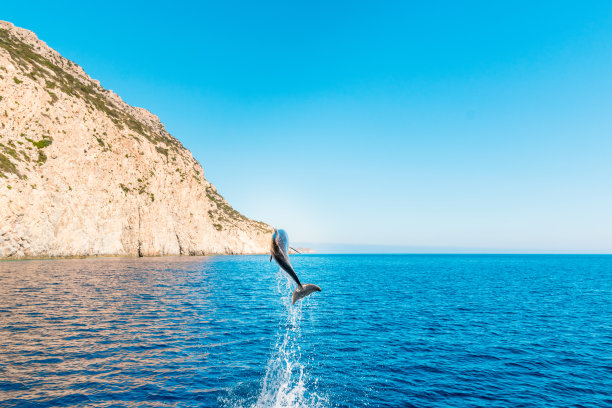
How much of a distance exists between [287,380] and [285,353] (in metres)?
4.20

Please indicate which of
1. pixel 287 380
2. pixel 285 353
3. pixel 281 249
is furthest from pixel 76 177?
pixel 281 249

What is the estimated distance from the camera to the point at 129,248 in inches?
3976

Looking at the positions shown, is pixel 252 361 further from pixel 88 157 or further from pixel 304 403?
pixel 88 157

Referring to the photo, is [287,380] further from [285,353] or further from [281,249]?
[281,249]

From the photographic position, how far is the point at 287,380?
56.5ft

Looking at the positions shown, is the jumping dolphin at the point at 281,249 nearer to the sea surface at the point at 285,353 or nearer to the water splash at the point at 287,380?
the water splash at the point at 287,380

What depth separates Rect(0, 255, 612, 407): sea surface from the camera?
15.3m

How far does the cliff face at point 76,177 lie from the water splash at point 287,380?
70185 millimetres

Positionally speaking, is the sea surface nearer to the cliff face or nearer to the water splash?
the water splash

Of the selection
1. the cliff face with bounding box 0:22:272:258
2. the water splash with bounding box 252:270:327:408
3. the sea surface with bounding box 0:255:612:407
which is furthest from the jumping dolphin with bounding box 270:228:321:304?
the cliff face with bounding box 0:22:272:258

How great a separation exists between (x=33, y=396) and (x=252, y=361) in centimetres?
1008

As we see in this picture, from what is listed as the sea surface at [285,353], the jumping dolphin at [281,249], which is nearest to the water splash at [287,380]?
the sea surface at [285,353]

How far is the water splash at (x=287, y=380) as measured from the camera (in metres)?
14.9

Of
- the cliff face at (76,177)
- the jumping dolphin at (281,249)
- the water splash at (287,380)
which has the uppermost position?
the cliff face at (76,177)
